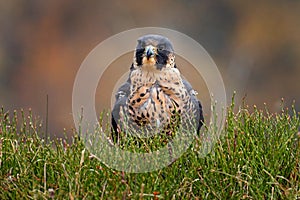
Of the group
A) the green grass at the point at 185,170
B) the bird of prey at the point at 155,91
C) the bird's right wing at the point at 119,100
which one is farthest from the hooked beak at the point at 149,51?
the green grass at the point at 185,170

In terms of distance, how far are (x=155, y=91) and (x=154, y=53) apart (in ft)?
0.53

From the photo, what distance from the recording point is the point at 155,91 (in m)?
3.24

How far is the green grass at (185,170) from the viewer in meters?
2.55

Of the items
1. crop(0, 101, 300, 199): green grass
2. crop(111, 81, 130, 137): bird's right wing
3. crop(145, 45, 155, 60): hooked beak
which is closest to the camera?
crop(0, 101, 300, 199): green grass

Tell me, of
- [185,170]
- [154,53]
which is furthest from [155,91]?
[185,170]

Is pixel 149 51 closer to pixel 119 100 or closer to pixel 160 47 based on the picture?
pixel 160 47

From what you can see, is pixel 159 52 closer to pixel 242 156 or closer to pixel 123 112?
pixel 123 112

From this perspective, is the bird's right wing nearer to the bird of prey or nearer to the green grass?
the bird of prey

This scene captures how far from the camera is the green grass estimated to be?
8.37 ft

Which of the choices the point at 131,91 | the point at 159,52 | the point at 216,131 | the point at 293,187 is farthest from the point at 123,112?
the point at 293,187

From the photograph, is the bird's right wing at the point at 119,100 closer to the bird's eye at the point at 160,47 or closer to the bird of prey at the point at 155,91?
the bird of prey at the point at 155,91

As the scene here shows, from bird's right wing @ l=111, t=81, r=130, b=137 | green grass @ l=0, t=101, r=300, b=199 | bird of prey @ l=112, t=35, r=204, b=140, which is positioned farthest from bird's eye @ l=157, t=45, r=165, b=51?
green grass @ l=0, t=101, r=300, b=199

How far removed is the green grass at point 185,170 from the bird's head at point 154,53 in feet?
1.34

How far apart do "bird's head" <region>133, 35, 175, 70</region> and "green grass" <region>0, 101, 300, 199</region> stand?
1.34 feet
